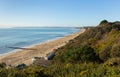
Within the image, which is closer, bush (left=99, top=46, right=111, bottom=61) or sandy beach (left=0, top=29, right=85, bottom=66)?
bush (left=99, top=46, right=111, bottom=61)

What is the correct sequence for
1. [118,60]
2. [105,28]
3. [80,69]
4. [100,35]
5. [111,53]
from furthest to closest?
[105,28] → [100,35] → [111,53] → [118,60] → [80,69]

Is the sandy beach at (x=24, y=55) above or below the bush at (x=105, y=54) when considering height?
below

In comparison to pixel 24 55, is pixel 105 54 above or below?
above

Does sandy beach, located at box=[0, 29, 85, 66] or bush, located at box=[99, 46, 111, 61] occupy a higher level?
bush, located at box=[99, 46, 111, 61]

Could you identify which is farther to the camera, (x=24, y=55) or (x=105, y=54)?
(x=24, y=55)

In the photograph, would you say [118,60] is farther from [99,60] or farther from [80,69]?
[99,60]

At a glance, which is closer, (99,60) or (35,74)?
(35,74)

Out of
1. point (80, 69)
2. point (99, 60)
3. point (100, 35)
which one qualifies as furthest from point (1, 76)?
point (100, 35)

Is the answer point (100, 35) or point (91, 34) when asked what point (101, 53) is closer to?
point (100, 35)

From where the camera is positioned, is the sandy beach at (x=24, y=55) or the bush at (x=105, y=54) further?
the sandy beach at (x=24, y=55)

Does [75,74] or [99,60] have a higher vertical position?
[75,74]

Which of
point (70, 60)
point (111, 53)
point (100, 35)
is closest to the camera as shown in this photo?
point (70, 60)
